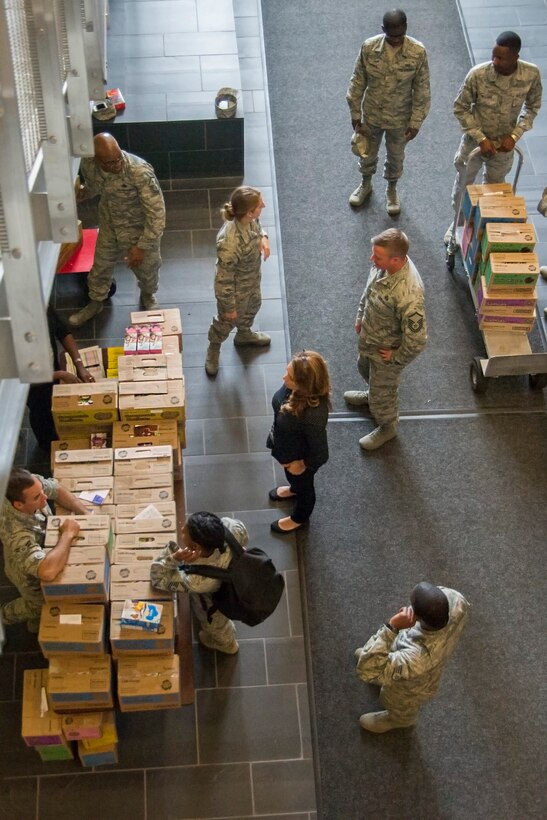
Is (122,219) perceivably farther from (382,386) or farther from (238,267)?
(382,386)

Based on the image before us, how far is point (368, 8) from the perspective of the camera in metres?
9.62

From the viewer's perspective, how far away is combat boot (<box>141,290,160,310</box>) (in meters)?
7.06

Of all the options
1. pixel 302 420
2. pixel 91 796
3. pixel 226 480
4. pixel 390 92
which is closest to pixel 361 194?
pixel 390 92

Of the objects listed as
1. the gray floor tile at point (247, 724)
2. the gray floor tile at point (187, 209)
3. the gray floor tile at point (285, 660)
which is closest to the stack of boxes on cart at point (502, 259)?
the gray floor tile at point (187, 209)

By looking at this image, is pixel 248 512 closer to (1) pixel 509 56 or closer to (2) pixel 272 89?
(1) pixel 509 56

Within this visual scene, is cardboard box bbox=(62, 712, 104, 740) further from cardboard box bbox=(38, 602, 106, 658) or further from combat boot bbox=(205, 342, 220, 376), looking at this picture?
combat boot bbox=(205, 342, 220, 376)

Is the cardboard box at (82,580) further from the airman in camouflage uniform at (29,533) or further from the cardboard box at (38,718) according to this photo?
the cardboard box at (38,718)

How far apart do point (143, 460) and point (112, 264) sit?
6.57 ft

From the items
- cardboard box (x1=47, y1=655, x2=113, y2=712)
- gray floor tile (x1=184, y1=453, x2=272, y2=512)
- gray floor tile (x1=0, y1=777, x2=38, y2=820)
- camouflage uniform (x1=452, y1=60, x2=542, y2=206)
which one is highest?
camouflage uniform (x1=452, y1=60, x2=542, y2=206)

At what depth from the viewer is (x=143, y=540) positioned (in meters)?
5.08

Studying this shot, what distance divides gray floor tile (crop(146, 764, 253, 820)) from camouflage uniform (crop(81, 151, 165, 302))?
138 inches

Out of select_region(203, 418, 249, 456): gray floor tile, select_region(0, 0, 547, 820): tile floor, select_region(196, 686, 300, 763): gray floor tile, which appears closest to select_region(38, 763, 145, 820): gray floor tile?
select_region(0, 0, 547, 820): tile floor

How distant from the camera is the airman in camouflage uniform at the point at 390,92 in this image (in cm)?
693

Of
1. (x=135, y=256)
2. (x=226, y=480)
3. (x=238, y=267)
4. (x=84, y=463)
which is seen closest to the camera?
(x=84, y=463)
